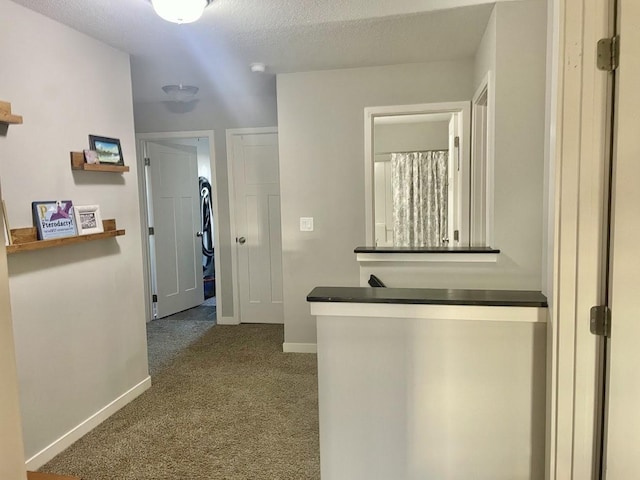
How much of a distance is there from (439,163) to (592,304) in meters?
3.90

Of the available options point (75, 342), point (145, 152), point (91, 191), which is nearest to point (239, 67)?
point (91, 191)

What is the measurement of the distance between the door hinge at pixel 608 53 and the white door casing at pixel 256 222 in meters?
3.32

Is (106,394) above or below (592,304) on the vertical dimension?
below

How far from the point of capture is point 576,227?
127cm

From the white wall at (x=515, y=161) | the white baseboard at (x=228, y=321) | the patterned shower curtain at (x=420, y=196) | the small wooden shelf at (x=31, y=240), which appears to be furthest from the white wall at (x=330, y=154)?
the patterned shower curtain at (x=420, y=196)

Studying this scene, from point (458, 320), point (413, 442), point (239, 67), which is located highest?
point (239, 67)

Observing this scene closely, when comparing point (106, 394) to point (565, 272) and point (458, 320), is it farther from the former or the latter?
point (565, 272)

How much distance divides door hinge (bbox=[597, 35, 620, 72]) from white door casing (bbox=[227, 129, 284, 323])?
10.9 ft

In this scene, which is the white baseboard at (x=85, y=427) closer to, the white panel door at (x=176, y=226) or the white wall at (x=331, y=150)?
the white wall at (x=331, y=150)

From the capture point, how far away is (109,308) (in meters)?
2.69

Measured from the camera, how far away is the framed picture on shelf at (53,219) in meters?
2.13

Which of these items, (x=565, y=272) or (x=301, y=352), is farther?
(x=301, y=352)

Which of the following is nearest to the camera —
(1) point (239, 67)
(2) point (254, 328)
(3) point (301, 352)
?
(1) point (239, 67)

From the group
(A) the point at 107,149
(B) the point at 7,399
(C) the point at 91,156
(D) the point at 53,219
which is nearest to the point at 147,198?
(A) the point at 107,149
